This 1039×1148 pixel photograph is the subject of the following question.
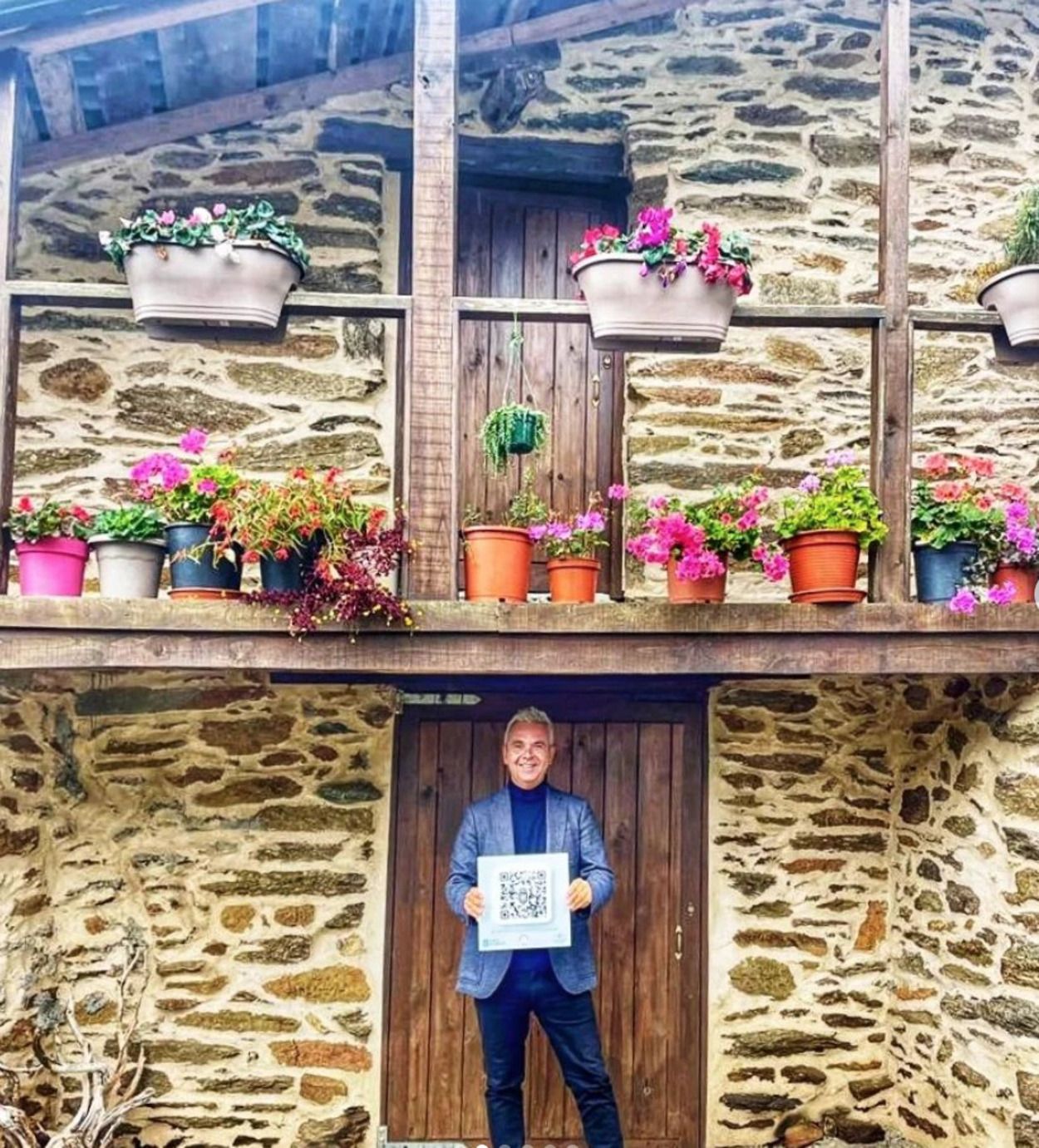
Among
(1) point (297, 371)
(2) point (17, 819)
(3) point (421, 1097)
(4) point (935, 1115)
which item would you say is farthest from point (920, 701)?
(2) point (17, 819)

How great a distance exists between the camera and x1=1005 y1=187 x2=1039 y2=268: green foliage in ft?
12.2

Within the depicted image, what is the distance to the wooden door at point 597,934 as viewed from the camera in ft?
15.6

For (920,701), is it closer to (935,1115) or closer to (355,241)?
(935,1115)

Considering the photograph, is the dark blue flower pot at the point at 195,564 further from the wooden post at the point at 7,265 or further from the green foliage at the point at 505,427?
the green foliage at the point at 505,427

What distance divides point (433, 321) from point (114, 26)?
1445mm

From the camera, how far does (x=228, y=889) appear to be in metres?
4.62

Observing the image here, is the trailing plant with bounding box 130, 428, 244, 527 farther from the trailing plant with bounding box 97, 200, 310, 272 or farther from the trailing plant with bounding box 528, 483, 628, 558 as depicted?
the trailing plant with bounding box 528, 483, 628, 558

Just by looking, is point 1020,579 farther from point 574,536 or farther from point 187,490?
point 187,490

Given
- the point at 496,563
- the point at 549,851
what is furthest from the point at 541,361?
the point at 549,851

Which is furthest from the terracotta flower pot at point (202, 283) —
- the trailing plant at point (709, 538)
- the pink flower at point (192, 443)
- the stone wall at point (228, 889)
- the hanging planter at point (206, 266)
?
the stone wall at point (228, 889)

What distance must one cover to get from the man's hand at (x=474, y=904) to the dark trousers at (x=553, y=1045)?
258 millimetres

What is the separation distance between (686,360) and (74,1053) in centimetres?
405

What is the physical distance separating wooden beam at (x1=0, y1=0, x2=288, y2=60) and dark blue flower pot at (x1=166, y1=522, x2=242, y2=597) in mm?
1642

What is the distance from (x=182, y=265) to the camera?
134 inches
